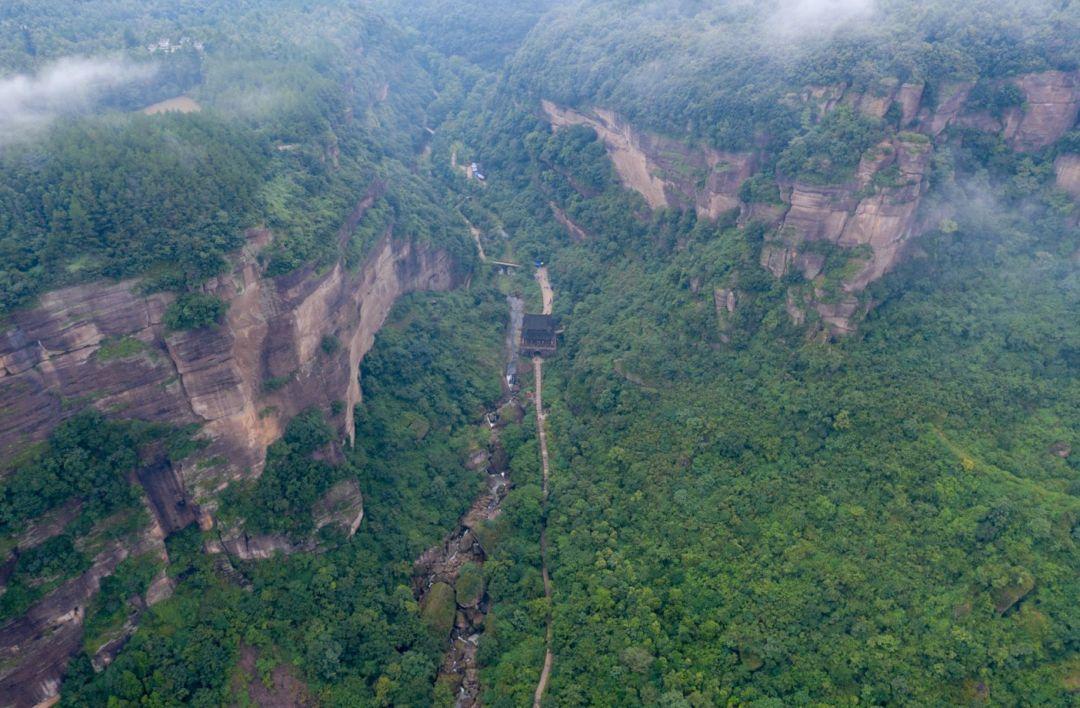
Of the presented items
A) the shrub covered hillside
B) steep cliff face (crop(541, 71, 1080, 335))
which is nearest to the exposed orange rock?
steep cliff face (crop(541, 71, 1080, 335))

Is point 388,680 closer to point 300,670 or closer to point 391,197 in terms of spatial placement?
point 300,670

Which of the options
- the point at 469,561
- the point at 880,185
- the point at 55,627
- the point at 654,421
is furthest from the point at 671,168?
the point at 55,627

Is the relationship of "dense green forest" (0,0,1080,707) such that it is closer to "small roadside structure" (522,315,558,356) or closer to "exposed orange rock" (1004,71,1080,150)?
"exposed orange rock" (1004,71,1080,150)

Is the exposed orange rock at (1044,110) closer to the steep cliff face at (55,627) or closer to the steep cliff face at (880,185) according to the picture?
the steep cliff face at (880,185)

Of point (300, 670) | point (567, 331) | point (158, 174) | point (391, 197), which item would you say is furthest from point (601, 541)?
point (391, 197)

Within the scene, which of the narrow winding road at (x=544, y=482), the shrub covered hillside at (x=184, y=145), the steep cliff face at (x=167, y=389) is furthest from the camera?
the narrow winding road at (x=544, y=482)

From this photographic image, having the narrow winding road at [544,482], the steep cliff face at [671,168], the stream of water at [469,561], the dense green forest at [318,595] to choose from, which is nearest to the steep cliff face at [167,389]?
the dense green forest at [318,595]
